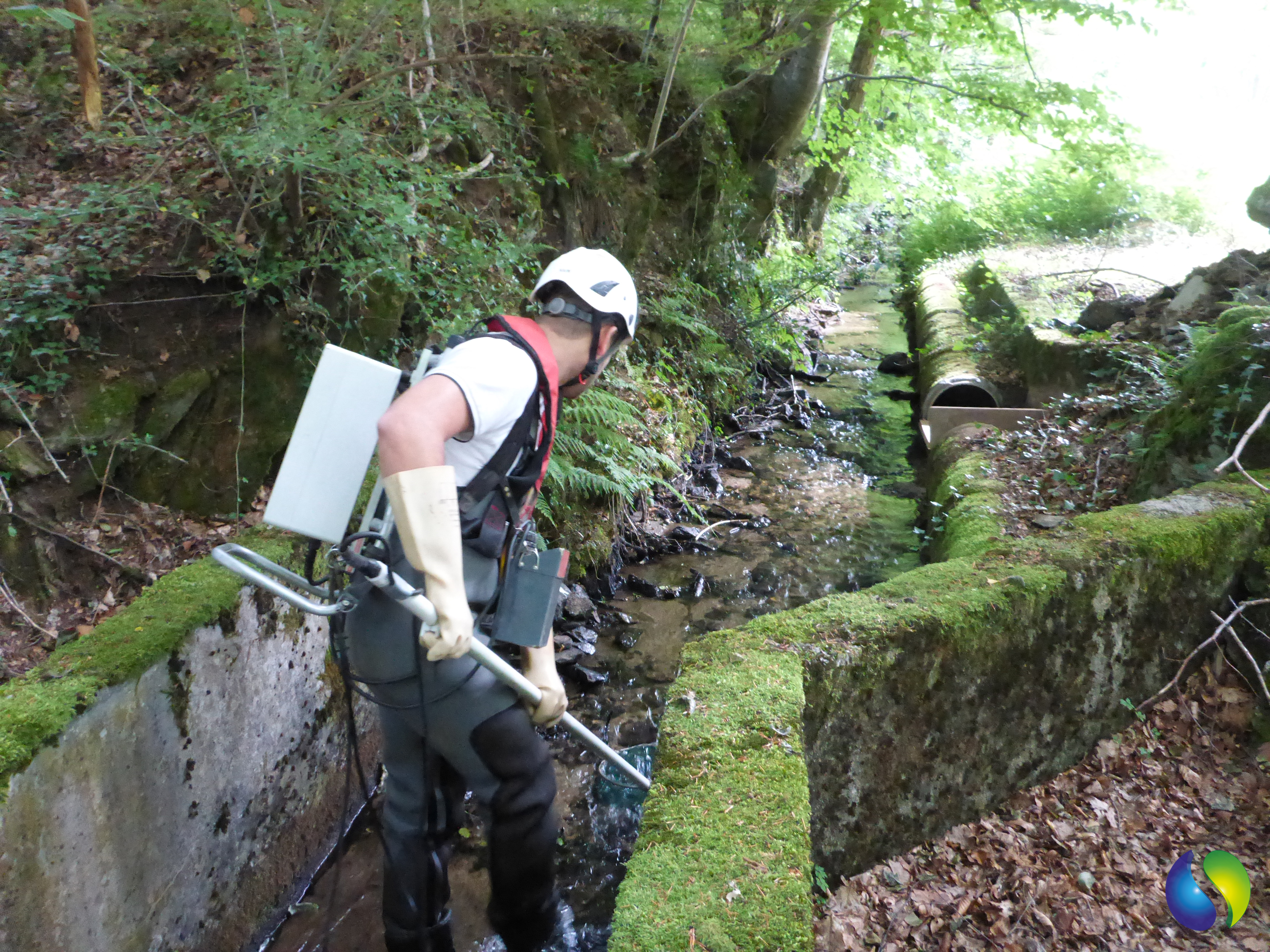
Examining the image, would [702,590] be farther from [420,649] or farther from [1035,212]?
[1035,212]

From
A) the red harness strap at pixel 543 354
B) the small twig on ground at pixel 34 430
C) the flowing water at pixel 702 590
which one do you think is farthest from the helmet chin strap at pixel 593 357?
the small twig on ground at pixel 34 430

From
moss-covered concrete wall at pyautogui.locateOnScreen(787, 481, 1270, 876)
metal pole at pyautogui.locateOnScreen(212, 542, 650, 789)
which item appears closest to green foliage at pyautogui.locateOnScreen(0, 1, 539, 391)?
metal pole at pyautogui.locateOnScreen(212, 542, 650, 789)

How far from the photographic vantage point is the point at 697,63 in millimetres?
8047

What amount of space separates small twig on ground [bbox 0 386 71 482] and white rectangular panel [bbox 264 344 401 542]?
198cm

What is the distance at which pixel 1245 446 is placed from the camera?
494cm

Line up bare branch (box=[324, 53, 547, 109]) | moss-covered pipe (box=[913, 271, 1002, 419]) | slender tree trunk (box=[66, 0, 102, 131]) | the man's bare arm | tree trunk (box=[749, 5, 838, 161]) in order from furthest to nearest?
tree trunk (box=[749, 5, 838, 161]), moss-covered pipe (box=[913, 271, 1002, 419]), slender tree trunk (box=[66, 0, 102, 131]), bare branch (box=[324, 53, 547, 109]), the man's bare arm

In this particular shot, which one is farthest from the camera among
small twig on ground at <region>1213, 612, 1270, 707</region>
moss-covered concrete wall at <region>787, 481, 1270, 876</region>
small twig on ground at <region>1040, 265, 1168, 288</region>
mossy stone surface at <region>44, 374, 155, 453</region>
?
small twig on ground at <region>1040, 265, 1168, 288</region>

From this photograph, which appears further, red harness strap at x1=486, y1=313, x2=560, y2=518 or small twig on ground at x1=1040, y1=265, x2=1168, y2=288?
small twig on ground at x1=1040, y1=265, x2=1168, y2=288

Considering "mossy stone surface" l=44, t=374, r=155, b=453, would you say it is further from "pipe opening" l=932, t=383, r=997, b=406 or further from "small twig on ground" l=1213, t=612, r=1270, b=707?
"pipe opening" l=932, t=383, r=997, b=406

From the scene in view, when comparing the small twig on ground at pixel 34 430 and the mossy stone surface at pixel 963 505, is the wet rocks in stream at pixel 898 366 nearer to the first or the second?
the mossy stone surface at pixel 963 505

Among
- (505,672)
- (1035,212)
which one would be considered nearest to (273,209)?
(505,672)

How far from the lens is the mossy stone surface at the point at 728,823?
211 centimetres

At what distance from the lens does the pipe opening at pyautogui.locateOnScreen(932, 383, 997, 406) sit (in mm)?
9008

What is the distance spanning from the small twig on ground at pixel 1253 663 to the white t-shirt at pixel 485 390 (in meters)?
3.87
